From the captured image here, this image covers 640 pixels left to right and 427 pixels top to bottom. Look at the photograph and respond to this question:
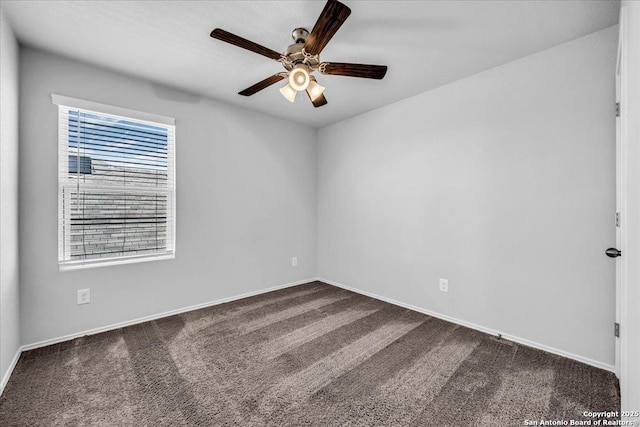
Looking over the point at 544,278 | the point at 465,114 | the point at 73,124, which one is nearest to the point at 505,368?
the point at 544,278

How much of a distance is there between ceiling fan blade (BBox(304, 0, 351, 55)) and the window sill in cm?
240

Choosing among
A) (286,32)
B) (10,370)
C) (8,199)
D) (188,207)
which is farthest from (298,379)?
(286,32)

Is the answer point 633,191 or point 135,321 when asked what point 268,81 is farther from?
point 135,321

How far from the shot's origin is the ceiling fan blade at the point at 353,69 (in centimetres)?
190

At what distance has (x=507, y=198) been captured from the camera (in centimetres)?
240

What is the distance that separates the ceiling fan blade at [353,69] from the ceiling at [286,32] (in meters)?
0.29

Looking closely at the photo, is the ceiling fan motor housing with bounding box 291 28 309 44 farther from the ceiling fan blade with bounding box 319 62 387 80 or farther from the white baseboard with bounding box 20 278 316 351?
the white baseboard with bounding box 20 278 316 351

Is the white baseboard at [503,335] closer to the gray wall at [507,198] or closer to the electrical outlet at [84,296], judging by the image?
the gray wall at [507,198]

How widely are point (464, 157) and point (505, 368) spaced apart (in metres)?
1.77

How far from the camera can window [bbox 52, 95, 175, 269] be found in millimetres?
2387

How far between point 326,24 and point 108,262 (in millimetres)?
2664

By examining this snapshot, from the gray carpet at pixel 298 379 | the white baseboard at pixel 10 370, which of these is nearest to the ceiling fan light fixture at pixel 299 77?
the gray carpet at pixel 298 379

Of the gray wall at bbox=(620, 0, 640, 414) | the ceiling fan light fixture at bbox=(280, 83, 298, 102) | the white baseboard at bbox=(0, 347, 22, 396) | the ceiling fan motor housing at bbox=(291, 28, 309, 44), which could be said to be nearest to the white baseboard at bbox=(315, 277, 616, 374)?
the gray wall at bbox=(620, 0, 640, 414)

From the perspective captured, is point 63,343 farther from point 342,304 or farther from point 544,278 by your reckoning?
point 544,278
